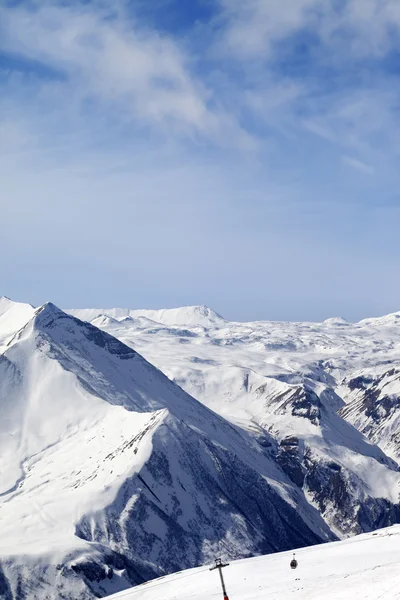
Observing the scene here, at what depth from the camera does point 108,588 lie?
18050cm

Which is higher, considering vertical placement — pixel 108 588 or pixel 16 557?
pixel 16 557

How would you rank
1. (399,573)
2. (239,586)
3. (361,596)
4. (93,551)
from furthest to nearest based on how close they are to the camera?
(93,551), (239,586), (399,573), (361,596)

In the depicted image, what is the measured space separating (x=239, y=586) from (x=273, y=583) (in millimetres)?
6826

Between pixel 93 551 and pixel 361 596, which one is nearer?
pixel 361 596

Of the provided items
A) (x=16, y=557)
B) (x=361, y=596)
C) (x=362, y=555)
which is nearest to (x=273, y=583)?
(x=362, y=555)

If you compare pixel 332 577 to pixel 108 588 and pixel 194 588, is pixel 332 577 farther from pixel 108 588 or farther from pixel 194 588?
pixel 108 588

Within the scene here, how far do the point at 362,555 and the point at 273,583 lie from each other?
1577 cm

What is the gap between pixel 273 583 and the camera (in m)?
92.2

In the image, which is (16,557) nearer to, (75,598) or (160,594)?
(75,598)

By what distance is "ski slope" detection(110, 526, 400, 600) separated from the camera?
2985 inches

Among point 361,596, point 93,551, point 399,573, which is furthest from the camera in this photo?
point 93,551

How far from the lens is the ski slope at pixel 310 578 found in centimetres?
7581

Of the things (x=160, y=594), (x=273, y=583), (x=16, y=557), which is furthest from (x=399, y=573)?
(x=16, y=557)

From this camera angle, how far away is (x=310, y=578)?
294 ft
